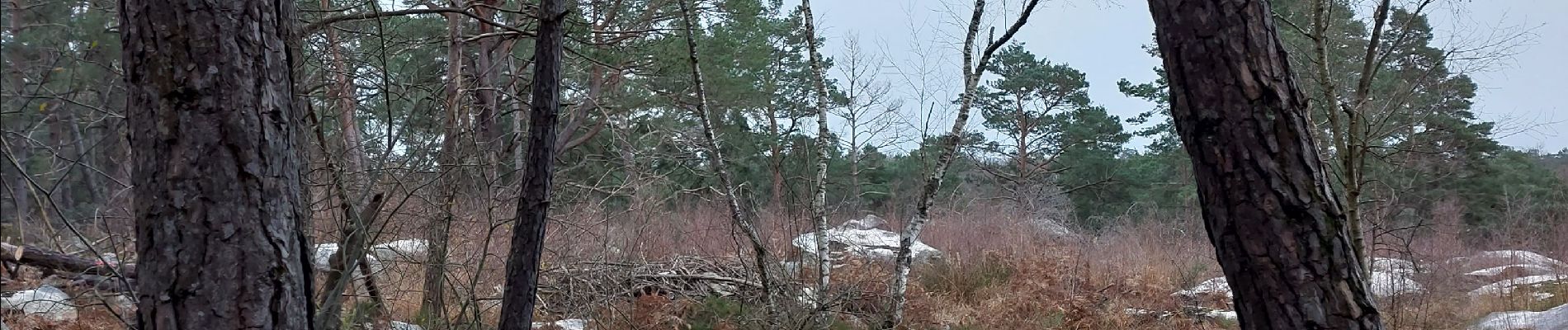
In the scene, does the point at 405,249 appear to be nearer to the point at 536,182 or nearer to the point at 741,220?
the point at 741,220

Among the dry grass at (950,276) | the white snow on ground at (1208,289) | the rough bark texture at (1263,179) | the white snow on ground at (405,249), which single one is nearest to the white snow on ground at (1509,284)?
the dry grass at (950,276)

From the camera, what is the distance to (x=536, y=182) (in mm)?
2891

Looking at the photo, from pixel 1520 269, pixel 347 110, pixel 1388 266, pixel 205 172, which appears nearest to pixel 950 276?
pixel 1388 266

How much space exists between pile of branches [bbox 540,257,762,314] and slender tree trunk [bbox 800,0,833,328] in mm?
482

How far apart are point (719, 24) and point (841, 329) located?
7959 millimetres

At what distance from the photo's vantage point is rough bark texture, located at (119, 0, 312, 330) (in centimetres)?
189

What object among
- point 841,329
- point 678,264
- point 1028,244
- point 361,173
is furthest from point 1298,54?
point 361,173

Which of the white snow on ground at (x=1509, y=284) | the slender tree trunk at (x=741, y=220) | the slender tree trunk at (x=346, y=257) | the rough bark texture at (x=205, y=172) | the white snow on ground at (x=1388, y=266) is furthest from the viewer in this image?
the white snow on ground at (x=1509, y=284)

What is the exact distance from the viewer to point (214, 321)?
1894 mm

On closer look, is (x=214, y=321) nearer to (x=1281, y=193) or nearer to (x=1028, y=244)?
(x=1281, y=193)

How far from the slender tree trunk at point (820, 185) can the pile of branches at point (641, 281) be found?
0.48 meters

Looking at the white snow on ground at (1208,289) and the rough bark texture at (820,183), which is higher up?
the rough bark texture at (820,183)

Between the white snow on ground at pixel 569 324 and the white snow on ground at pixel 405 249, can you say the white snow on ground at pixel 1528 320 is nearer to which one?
the white snow on ground at pixel 569 324

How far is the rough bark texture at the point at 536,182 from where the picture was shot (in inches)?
113
